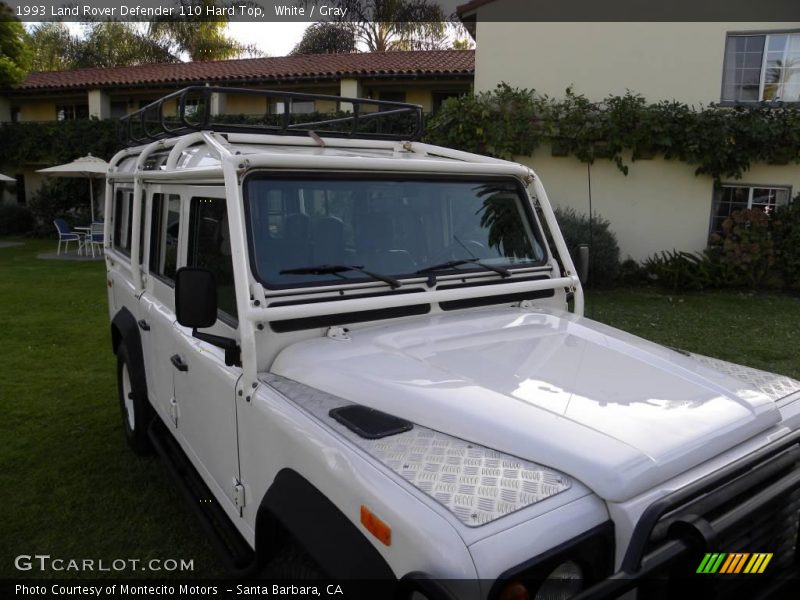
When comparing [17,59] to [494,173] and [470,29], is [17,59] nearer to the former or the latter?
[470,29]

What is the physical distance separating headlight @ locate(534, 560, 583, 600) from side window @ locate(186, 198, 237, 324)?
1.67 metres

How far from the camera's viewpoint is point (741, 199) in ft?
39.7

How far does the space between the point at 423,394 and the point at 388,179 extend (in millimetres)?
1281

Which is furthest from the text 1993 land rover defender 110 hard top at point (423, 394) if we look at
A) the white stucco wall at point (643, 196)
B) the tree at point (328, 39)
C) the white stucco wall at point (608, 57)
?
the tree at point (328, 39)

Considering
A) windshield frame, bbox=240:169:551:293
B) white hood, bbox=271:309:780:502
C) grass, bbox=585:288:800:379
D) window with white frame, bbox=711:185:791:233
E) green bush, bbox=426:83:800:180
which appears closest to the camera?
white hood, bbox=271:309:780:502

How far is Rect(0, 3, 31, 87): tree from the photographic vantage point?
64.7 ft

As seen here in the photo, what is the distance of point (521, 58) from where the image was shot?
12.6 m

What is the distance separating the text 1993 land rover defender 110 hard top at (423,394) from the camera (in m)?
1.68

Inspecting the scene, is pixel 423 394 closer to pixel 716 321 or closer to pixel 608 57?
pixel 716 321

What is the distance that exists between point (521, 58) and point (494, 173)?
10326mm

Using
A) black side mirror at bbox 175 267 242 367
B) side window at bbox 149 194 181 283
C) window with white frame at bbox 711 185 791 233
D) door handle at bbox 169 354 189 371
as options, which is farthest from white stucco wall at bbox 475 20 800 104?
black side mirror at bbox 175 267 242 367

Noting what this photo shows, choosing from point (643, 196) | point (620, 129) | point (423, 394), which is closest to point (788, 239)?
point (643, 196)

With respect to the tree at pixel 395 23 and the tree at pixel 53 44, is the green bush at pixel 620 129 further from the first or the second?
the tree at pixel 53 44

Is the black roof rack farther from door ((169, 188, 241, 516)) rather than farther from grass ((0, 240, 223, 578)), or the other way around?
grass ((0, 240, 223, 578))
